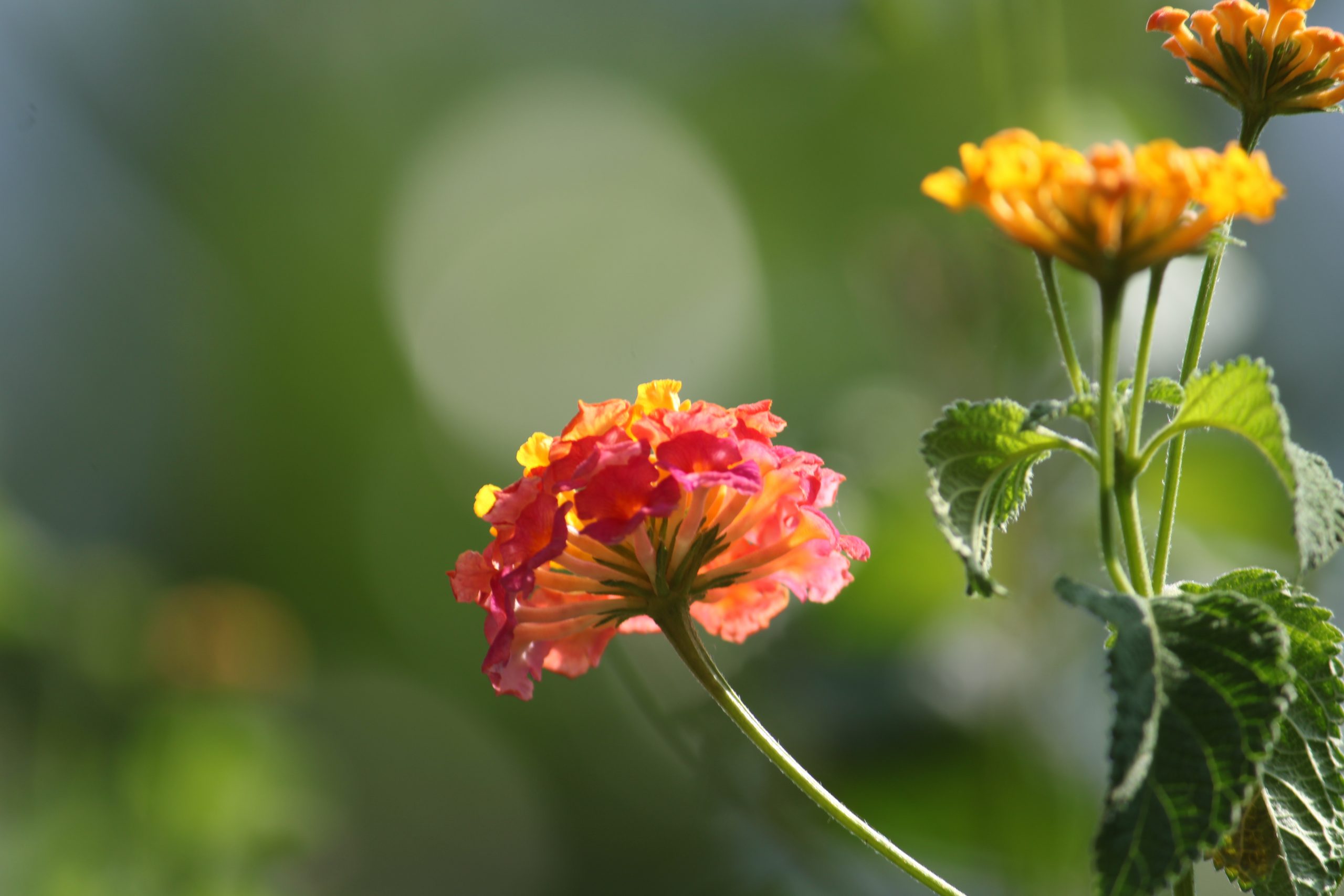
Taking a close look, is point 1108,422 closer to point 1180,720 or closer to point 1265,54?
point 1180,720

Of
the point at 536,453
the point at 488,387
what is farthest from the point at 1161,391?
the point at 488,387

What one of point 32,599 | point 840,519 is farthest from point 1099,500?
point 32,599

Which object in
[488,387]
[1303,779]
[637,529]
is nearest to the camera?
[1303,779]

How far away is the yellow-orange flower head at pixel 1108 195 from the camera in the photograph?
0.49m

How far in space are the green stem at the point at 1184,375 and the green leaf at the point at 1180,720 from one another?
2.4 inches

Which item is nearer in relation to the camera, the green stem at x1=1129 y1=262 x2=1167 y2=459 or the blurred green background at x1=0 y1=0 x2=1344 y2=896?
the green stem at x1=1129 y1=262 x2=1167 y2=459

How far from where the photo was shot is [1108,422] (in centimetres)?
51

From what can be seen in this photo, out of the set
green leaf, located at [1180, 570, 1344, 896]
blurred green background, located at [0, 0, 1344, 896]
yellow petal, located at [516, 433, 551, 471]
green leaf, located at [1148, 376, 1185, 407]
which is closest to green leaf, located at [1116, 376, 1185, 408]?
green leaf, located at [1148, 376, 1185, 407]

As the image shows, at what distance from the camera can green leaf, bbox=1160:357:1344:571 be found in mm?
500

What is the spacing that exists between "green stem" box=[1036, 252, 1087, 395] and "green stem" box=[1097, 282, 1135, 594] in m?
0.03

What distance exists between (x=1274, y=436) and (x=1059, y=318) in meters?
0.11

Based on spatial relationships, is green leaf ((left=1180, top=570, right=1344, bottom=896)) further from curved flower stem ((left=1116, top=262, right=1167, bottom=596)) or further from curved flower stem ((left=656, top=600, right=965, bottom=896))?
curved flower stem ((left=656, top=600, right=965, bottom=896))

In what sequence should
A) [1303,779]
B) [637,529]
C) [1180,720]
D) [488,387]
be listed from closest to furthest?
[1180,720] < [1303,779] < [637,529] < [488,387]

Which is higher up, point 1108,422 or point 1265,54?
point 1265,54
